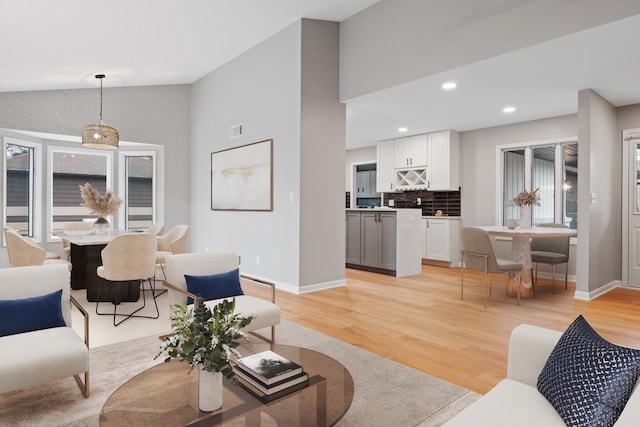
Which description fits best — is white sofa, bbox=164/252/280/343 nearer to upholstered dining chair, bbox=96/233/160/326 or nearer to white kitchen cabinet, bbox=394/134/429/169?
upholstered dining chair, bbox=96/233/160/326

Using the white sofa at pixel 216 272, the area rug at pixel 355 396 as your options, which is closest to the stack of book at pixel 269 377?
the area rug at pixel 355 396

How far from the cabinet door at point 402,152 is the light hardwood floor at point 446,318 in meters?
2.84

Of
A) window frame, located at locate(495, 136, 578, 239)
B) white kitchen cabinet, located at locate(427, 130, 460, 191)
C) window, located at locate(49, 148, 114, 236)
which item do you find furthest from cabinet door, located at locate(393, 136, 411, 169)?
window, located at locate(49, 148, 114, 236)

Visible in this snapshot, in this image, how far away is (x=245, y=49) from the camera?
5914 mm

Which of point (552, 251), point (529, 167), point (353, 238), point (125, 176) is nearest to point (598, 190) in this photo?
point (552, 251)

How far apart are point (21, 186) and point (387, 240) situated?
5854 mm

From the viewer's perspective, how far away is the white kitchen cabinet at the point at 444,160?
23.2 ft

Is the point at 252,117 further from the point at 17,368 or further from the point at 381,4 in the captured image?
the point at 17,368

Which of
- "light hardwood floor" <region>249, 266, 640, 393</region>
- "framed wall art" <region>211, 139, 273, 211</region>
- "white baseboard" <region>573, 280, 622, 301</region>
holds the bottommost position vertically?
"light hardwood floor" <region>249, 266, 640, 393</region>

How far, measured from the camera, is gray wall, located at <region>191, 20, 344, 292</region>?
4957mm

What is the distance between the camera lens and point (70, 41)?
4.61 m

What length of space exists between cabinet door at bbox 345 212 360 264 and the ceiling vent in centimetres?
225

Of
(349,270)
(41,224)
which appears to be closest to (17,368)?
(349,270)

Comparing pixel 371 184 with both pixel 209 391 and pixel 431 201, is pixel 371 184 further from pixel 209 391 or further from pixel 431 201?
pixel 209 391
